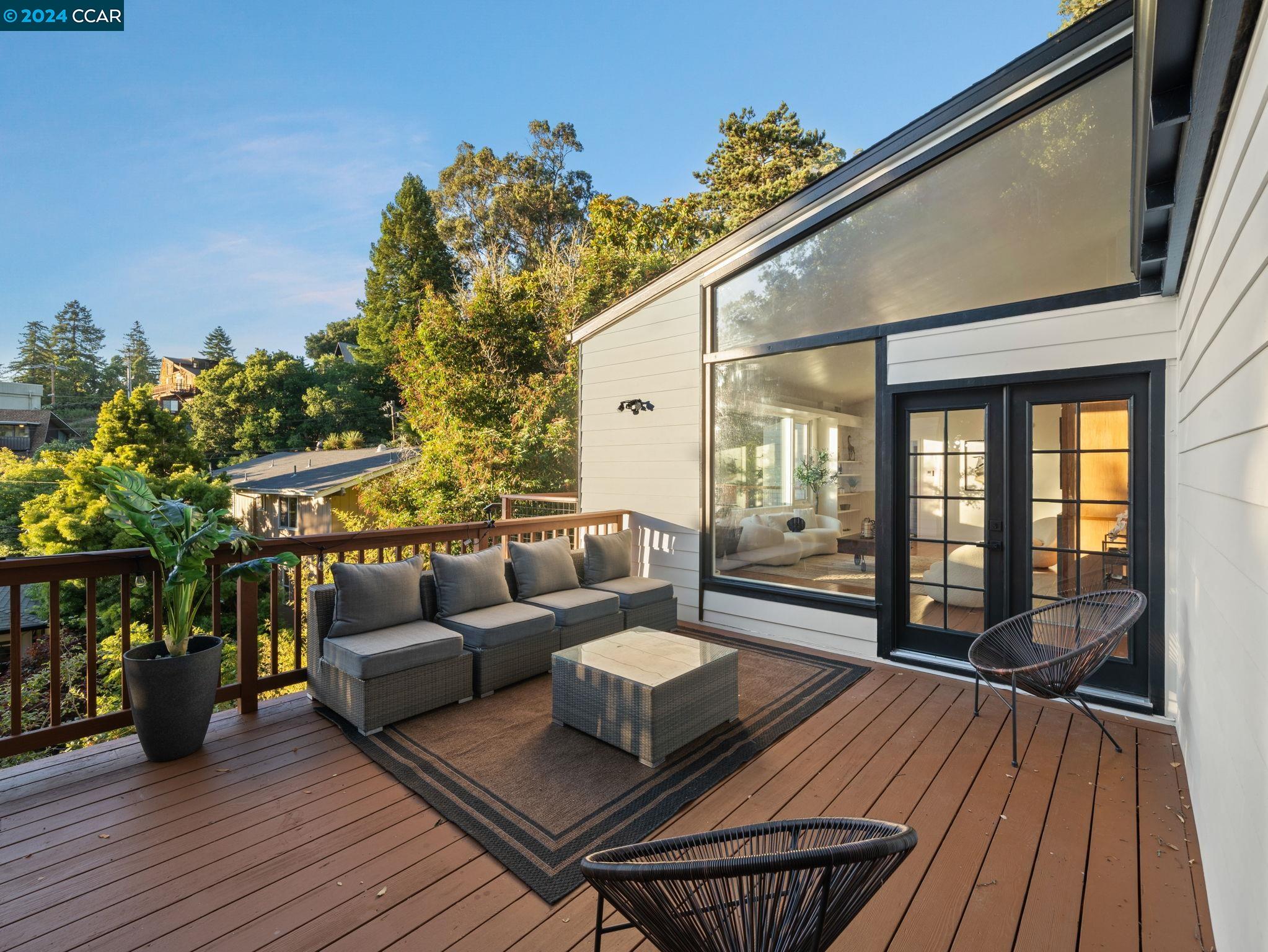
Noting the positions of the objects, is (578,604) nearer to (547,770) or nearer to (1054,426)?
(547,770)

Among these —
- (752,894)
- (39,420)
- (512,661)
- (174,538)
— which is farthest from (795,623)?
(39,420)

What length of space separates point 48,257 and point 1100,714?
39.2m

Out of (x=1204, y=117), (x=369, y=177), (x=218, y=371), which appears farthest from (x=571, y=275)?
(x=218, y=371)

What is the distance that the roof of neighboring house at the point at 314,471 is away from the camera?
1488 centimetres

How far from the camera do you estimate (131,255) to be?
87.5 ft

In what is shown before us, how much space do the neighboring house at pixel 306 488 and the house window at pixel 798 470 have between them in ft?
36.9

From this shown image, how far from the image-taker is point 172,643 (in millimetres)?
2830

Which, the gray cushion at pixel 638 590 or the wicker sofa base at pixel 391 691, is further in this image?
the gray cushion at pixel 638 590

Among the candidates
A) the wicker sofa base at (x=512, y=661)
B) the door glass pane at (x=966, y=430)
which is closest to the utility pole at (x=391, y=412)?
the wicker sofa base at (x=512, y=661)

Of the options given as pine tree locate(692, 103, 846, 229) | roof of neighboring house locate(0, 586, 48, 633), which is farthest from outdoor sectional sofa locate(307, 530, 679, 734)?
roof of neighboring house locate(0, 586, 48, 633)

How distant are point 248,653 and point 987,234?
5.28 m

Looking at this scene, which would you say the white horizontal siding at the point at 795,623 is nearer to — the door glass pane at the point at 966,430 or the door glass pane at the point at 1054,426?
the door glass pane at the point at 966,430

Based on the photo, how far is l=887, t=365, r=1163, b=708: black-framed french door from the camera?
3.40m

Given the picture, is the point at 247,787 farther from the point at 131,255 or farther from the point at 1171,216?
the point at 131,255
